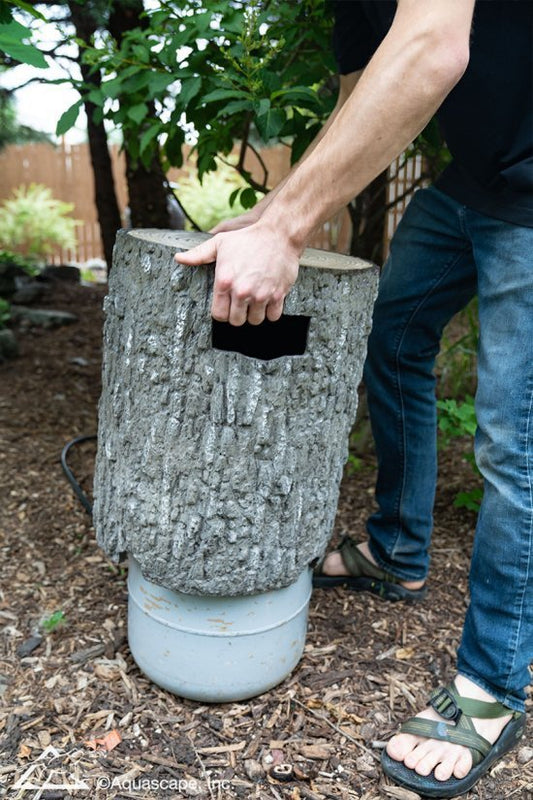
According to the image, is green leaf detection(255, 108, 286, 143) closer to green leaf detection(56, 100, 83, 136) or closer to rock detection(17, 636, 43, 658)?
green leaf detection(56, 100, 83, 136)

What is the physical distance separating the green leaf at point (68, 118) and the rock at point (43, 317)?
9.89 ft

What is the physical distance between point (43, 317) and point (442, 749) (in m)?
4.05

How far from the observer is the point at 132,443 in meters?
1.60

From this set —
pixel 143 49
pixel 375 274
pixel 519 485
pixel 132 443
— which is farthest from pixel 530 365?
pixel 143 49

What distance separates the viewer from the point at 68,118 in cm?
196

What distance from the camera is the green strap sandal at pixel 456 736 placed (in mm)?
1569

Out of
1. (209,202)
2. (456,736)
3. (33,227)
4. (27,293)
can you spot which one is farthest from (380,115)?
(33,227)

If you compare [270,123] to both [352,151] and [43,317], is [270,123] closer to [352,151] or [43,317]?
[352,151]

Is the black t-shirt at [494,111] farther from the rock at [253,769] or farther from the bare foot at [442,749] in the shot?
the rock at [253,769]

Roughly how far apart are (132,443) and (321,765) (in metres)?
0.86

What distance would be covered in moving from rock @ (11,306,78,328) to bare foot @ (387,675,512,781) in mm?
3884

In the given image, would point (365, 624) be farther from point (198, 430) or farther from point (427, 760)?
point (198, 430)

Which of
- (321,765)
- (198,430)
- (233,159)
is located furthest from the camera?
(233,159)

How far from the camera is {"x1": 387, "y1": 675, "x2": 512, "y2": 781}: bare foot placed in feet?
5.18
